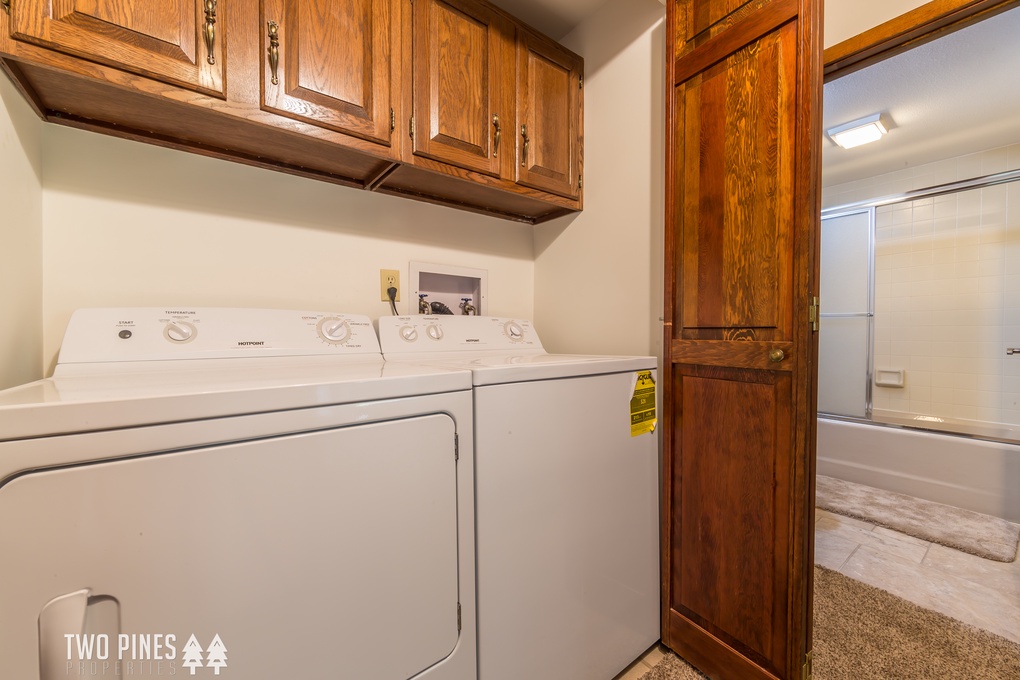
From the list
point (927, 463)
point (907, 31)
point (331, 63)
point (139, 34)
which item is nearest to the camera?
point (139, 34)

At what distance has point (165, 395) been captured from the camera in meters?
0.56

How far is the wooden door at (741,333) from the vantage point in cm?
101

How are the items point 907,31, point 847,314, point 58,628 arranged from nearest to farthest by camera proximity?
point 58,628, point 907,31, point 847,314

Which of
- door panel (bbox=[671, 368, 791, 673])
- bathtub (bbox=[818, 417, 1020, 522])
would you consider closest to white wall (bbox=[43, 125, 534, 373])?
door panel (bbox=[671, 368, 791, 673])

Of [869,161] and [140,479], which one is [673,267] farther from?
[869,161]

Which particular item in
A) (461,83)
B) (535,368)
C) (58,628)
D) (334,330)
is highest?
(461,83)

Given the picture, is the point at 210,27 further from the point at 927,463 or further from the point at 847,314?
the point at 847,314

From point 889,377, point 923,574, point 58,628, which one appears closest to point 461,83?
point 58,628

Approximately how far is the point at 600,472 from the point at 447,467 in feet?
1.72

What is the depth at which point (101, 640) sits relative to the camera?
53cm

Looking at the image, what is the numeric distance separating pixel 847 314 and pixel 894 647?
2.79m

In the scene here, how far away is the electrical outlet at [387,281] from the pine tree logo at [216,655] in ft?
3.66

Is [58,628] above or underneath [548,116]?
underneath

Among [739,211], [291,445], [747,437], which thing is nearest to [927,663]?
[747,437]
